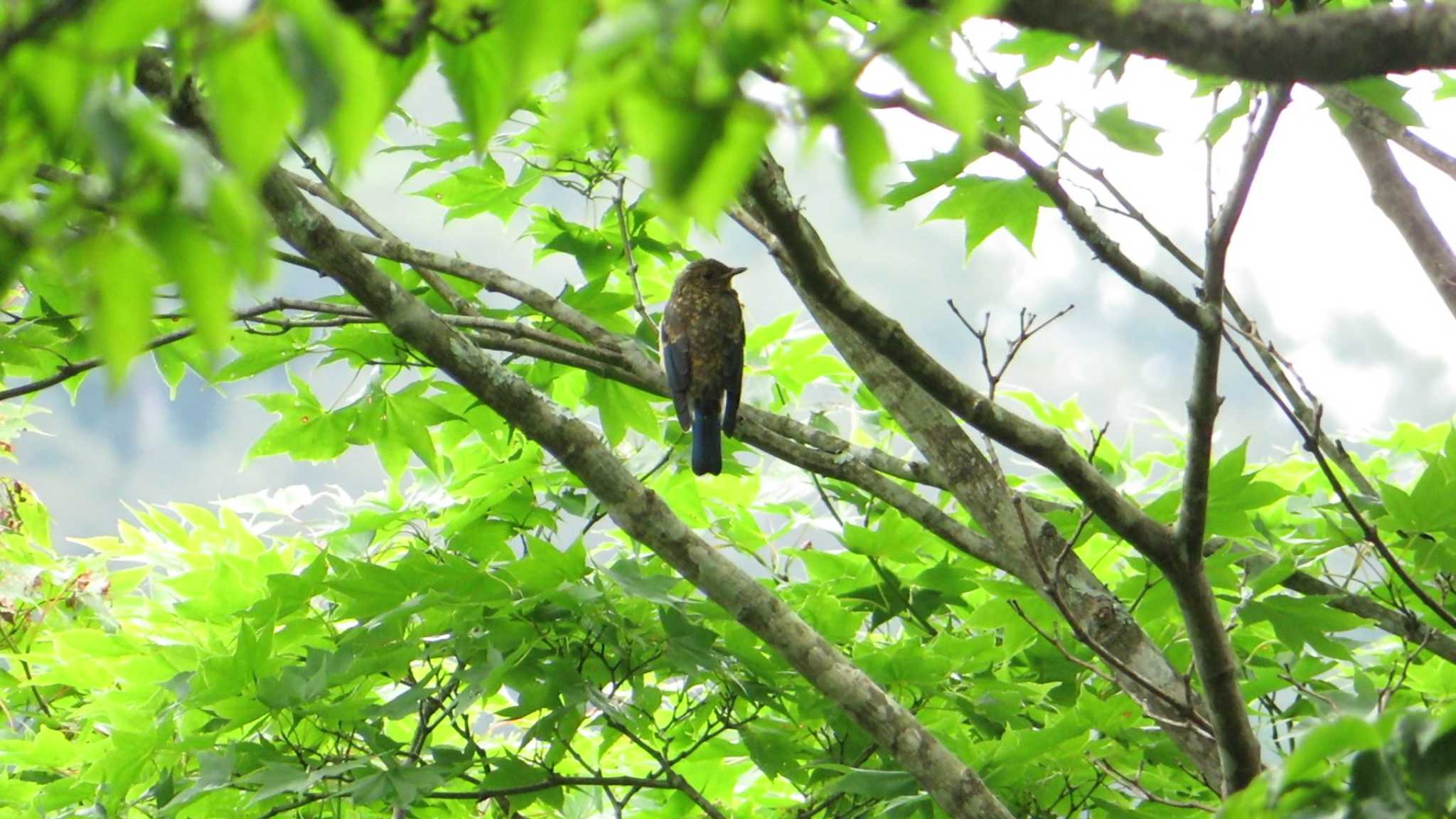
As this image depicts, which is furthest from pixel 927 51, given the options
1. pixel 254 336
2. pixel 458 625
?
pixel 254 336

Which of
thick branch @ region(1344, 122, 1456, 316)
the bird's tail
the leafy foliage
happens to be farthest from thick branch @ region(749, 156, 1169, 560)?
thick branch @ region(1344, 122, 1456, 316)

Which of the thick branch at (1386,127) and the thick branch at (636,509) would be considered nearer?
the thick branch at (636,509)

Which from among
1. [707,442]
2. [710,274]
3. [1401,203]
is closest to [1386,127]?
[1401,203]

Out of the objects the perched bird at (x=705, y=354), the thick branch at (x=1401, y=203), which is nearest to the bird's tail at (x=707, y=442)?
the perched bird at (x=705, y=354)

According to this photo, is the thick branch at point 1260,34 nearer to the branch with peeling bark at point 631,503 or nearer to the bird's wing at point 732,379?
the branch with peeling bark at point 631,503

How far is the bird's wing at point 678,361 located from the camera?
3.84 meters

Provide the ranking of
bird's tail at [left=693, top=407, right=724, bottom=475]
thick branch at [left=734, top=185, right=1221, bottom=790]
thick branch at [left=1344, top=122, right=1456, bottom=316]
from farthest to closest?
1. thick branch at [left=1344, top=122, right=1456, bottom=316]
2. bird's tail at [left=693, top=407, right=724, bottom=475]
3. thick branch at [left=734, top=185, right=1221, bottom=790]

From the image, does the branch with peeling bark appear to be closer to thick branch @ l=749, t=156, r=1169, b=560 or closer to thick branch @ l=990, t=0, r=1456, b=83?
thick branch @ l=749, t=156, r=1169, b=560

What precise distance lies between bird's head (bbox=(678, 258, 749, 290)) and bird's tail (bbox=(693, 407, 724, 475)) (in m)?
1.48

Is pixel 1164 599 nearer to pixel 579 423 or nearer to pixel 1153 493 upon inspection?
pixel 1153 493

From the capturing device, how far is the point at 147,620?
3.34 m

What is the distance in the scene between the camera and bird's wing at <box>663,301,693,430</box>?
384cm

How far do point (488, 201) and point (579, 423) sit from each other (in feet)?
3.91

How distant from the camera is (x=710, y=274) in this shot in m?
5.32
